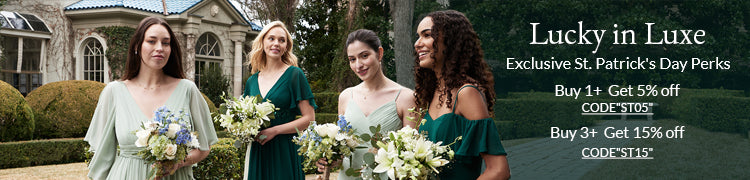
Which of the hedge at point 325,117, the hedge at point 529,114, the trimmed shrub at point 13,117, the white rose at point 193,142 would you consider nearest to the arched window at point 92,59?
the trimmed shrub at point 13,117

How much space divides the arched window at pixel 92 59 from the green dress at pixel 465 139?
726 inches

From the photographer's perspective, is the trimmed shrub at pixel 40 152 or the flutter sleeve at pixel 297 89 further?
Answer: the trimmed shrub at pixel 40 152

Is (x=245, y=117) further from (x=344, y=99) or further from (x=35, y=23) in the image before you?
(x=35, y=23)

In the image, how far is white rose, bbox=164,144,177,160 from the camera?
104 inches

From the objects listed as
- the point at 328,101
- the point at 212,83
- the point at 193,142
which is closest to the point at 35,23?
the point at 212,83

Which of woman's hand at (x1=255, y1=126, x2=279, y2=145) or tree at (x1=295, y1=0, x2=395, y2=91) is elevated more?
tree at (x1=295, y1=0, x2=395, y2=91)

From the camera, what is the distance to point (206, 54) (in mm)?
20953

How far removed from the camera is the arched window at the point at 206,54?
20453 millimetres

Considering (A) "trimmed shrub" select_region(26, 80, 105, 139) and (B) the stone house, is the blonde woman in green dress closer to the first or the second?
(A) "trimmed shrub" select_region(26, 80, 105, 139)

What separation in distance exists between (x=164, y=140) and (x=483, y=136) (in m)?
1.39

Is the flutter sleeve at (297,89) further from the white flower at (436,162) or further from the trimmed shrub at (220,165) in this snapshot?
the trimmed shrub at (220,165)

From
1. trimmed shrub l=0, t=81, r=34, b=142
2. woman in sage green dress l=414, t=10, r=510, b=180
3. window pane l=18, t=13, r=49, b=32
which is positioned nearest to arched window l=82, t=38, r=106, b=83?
window pane l=18, t=13, r=49, b=32

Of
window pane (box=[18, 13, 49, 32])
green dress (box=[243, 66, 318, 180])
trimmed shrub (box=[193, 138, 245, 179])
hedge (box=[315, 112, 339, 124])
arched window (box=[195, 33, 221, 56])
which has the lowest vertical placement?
trimmed shrub (box=[193, 138, 245, 179])

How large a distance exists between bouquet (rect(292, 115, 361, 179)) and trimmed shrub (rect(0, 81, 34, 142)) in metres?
9.46
